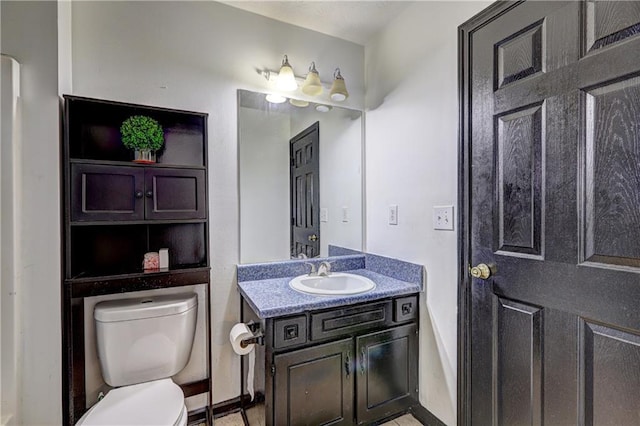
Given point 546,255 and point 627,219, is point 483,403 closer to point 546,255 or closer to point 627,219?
point 546,255

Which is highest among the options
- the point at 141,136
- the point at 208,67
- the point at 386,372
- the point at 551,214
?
the point at 208,67

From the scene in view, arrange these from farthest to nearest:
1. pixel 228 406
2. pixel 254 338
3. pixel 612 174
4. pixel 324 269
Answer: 1. pixel 324 269
2. pixel 228 406
3. pixel 254 338
4. pixel 612 174

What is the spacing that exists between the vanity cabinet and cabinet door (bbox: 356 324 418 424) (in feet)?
2.71

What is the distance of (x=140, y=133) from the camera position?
150 centimetres

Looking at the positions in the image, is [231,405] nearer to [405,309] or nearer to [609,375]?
[405,309]

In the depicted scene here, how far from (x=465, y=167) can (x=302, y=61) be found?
4.13ft

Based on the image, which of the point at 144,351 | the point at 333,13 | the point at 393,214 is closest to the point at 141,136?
the point at 144,351

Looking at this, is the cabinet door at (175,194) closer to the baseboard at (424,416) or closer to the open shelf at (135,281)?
the open shelf at (135,281)

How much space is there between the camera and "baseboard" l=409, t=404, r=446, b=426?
1621 mm

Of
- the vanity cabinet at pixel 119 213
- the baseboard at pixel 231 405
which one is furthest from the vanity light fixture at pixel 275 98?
the baseboard at pixel 231 405

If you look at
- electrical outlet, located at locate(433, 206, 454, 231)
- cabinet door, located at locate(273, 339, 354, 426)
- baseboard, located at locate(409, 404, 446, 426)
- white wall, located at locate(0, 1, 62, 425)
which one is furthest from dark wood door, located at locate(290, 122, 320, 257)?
white wall, located at locate(0, 1, 62, 425)

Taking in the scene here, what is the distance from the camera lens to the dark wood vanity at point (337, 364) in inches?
53.7

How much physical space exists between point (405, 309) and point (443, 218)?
54 cm

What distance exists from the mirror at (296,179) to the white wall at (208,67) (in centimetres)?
9
